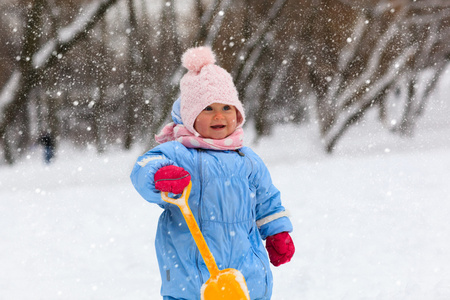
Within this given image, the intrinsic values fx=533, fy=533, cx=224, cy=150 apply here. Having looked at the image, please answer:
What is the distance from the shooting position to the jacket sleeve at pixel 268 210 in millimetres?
2314

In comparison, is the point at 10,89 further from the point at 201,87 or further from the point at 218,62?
the point at 201,87

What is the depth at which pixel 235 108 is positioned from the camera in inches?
92.6

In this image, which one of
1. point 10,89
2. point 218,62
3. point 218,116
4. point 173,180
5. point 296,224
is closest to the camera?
point 173,180

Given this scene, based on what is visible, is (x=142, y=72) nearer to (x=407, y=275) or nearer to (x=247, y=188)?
(x=407, y=275)

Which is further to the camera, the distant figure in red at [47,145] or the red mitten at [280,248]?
the distant figure in red at [47,145]

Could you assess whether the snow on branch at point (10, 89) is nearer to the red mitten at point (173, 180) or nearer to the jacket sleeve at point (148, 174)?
the jacket sleeve at point (148, 174)

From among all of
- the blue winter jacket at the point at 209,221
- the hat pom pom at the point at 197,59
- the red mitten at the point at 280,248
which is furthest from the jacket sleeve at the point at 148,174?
the red mitten at the point at 280,248

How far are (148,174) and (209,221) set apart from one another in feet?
1.03

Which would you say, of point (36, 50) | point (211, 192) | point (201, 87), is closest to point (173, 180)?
point (211, 192)

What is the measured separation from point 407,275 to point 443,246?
0.92 metres

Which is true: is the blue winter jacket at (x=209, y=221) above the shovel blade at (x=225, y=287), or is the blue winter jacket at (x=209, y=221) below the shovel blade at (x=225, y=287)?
above

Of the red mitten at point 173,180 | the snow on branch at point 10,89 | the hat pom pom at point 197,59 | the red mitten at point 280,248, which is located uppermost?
the snow on branch at point 10,89

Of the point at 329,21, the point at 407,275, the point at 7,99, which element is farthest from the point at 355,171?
the point at 7,99

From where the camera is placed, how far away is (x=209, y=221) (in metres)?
2.08
